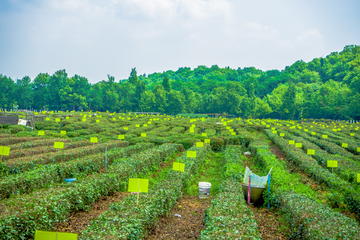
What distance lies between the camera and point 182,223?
8352 mm

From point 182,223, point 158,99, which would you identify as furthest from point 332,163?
point 158,99

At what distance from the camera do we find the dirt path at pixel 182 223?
745 centimetres

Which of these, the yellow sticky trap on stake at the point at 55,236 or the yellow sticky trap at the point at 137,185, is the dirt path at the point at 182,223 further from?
the yellow sticky trap on stake at the point at 55,236

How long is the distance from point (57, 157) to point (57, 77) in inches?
3201

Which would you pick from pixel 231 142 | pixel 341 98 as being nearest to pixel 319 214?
pixel 231 142

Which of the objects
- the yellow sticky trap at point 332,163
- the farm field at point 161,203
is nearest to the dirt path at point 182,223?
the farm field at point 161,203

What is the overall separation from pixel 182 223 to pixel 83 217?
10.4 feet

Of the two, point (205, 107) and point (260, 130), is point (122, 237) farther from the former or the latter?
point (205, 107)

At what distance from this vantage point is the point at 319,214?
7.16 metres

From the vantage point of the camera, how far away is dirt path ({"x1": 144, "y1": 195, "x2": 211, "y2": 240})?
745cm

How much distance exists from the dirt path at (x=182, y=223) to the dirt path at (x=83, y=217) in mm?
2091

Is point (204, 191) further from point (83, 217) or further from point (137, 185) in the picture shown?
point (83, 217)

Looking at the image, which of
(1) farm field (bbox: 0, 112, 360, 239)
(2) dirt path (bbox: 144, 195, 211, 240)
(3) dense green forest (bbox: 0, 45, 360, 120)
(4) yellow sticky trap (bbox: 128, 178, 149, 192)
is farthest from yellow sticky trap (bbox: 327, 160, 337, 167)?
(3) dense green forest (bbox: 0, 45, 360, 120)

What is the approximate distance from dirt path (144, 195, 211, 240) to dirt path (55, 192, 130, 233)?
209cm
